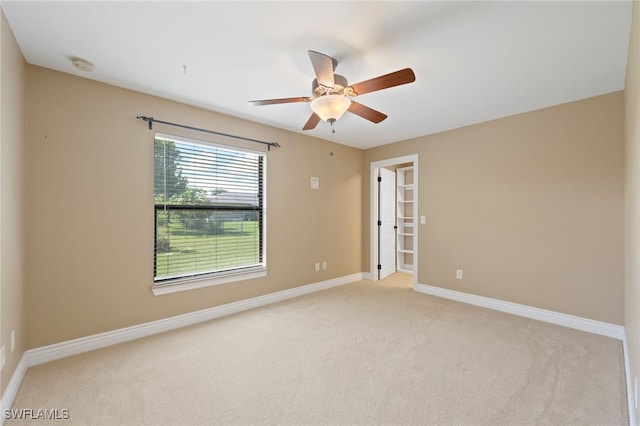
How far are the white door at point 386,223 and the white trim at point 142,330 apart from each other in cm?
183

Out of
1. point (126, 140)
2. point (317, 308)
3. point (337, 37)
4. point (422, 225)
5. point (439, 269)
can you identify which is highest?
point (337, 37)

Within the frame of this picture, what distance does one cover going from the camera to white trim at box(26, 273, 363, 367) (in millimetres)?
2340

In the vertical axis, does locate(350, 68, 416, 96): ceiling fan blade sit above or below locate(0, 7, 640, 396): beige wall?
above

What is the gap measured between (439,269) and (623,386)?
2.27 meters

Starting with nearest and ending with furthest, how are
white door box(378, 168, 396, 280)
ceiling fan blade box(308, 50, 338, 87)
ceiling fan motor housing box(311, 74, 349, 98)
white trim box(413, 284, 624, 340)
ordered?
ceiling fan blade box(308, 50, 338, 87), ceiling fan motor housing box(311, 74, 349, 98), white trim box(413, 284, 624, 340), white door box(378, 168, 396, 280)

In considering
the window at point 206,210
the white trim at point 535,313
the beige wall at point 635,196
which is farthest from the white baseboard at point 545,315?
the window at point 206,210

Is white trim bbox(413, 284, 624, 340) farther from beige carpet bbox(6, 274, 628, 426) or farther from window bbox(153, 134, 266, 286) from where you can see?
window bbox(153, 134, 266, 286)

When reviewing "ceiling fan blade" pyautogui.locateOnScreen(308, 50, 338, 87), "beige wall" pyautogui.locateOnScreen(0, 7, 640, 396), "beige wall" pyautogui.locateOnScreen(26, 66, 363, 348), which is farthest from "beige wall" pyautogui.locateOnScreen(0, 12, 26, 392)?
"ceiling fan blade" pyautogui.locateOnScreen(308, 50, 338, 87)

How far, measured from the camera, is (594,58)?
7.25ft

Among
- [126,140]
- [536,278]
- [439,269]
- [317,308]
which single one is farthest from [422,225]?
[126,140]

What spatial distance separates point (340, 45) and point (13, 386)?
3.29 m

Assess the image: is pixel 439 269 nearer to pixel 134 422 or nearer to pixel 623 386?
pixel 623 386

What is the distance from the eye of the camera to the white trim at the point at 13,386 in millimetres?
1712

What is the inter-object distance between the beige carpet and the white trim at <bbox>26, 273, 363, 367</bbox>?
0.09m
